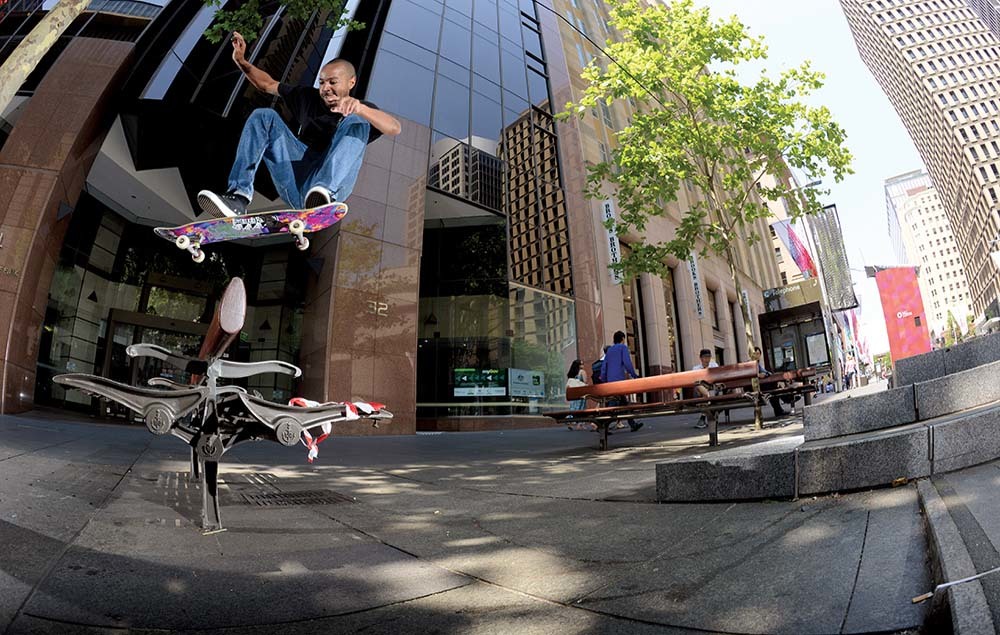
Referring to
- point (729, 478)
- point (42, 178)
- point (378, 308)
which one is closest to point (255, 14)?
point (42, 178)

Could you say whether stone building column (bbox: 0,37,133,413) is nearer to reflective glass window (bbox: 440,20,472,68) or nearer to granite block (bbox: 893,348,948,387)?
reflective glass window (bbox: 440,20,472,68)

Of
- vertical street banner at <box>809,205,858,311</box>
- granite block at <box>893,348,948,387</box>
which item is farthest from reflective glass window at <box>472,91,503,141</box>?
vertical street banner at <box>809,205,858,311</box>

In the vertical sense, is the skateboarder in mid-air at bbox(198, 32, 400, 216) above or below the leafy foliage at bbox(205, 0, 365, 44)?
below

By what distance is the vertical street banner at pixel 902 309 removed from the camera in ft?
93.2

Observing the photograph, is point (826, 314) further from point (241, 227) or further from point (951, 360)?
point (241, 227)

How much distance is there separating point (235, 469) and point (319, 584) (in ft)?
13.6

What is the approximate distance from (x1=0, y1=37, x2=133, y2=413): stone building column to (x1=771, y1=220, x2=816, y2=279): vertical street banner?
30072 mm

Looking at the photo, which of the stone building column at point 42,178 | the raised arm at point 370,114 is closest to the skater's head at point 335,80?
the raised arm at point 370,114

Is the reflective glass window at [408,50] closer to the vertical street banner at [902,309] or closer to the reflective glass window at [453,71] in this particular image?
the reflective glass window at [453,71]

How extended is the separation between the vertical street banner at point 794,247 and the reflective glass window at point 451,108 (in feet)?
68.2

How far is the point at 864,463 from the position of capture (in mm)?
3018

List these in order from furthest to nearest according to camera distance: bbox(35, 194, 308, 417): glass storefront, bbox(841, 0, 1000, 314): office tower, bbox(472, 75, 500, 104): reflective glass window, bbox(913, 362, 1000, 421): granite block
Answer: bbox(841, 0, 1000, 314): office tower → bbox(472, 75, 500, 104): reflective glass window → bbox(35, 194, 308, 417): glass storefront → bbox(913, 362, 1000, 421): granite block

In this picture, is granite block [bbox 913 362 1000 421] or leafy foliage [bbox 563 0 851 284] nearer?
granite block [bbox 913 362 1000 421]

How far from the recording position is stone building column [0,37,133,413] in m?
10.0
